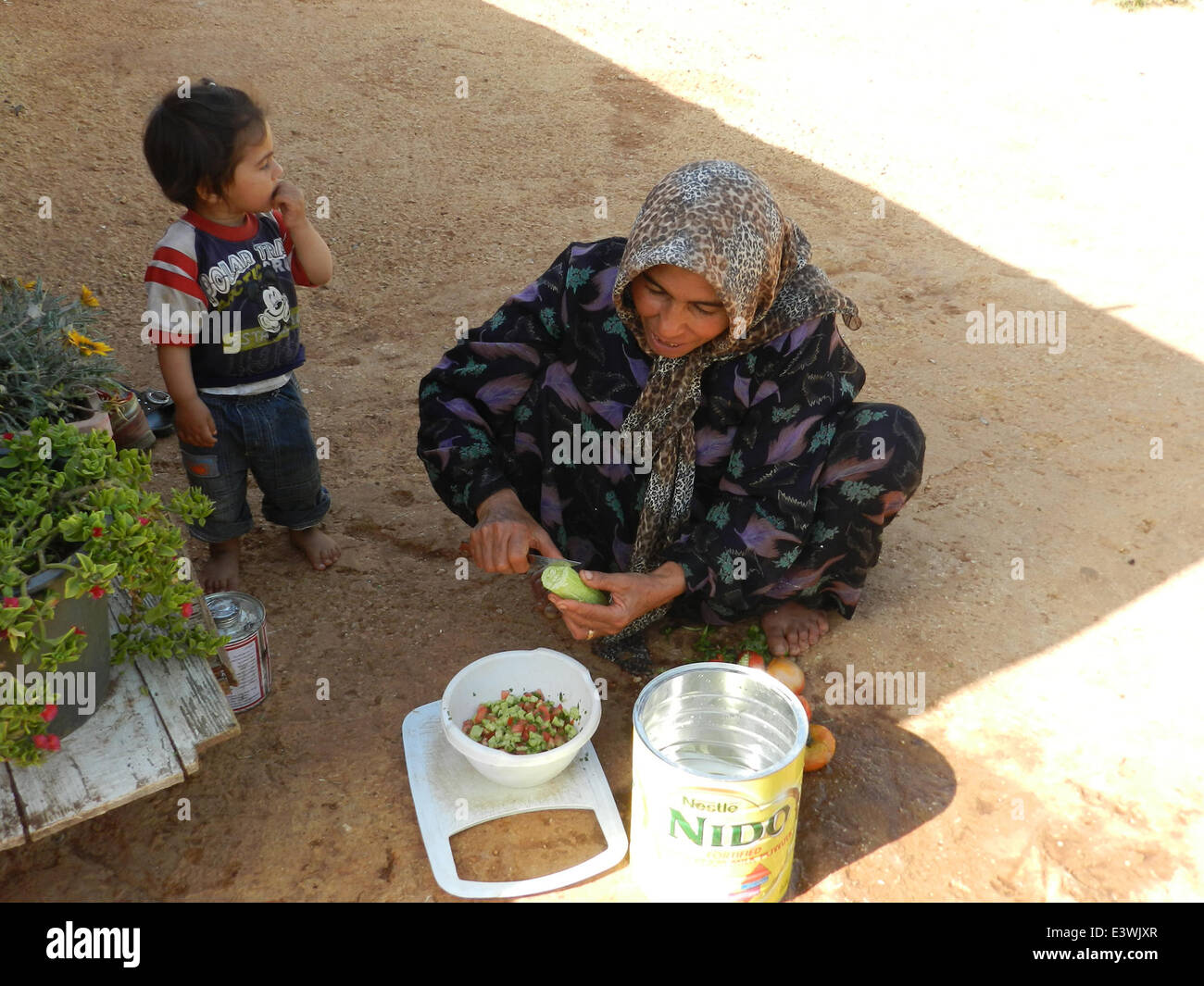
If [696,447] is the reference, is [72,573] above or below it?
above

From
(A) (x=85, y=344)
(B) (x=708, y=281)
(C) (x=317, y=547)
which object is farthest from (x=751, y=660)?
(A) (x=85, y=344)

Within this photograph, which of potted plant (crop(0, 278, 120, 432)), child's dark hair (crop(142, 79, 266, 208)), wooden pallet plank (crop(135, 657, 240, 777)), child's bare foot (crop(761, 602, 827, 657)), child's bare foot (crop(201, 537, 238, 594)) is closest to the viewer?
wooden pallet plank (crop(135, 657, 240, 777))

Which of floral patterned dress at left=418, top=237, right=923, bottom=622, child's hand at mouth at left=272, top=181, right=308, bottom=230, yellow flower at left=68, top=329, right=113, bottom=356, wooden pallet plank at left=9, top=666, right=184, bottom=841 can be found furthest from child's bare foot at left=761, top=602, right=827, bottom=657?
yellow flower at left=68, top=329, right=113, bottom=356

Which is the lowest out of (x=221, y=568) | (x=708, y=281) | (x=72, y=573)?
(x=221, y=568)

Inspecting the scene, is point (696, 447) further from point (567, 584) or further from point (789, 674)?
point (789, 674)

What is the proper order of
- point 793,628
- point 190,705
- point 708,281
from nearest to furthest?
1. point 190,705
2. point 708,281
3. point 793,628

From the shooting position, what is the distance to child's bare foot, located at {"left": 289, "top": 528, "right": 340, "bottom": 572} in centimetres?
310

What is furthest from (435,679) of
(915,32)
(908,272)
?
(915,32)

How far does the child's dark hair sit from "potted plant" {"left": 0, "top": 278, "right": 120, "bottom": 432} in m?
0.39

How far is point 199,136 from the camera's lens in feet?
8.17

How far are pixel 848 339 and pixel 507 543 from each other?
2391mm

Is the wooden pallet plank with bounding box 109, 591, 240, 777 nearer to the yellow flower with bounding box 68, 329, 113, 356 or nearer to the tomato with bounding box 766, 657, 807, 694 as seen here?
the yellow flower with bounding box 68, 329, 113, 356

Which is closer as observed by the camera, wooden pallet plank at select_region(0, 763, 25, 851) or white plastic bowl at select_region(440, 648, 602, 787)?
wooden pallet plank at select_region(0, 763, 25, 851)

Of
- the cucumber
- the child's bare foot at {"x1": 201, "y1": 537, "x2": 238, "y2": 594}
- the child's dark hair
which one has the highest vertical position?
the child's dark hair
